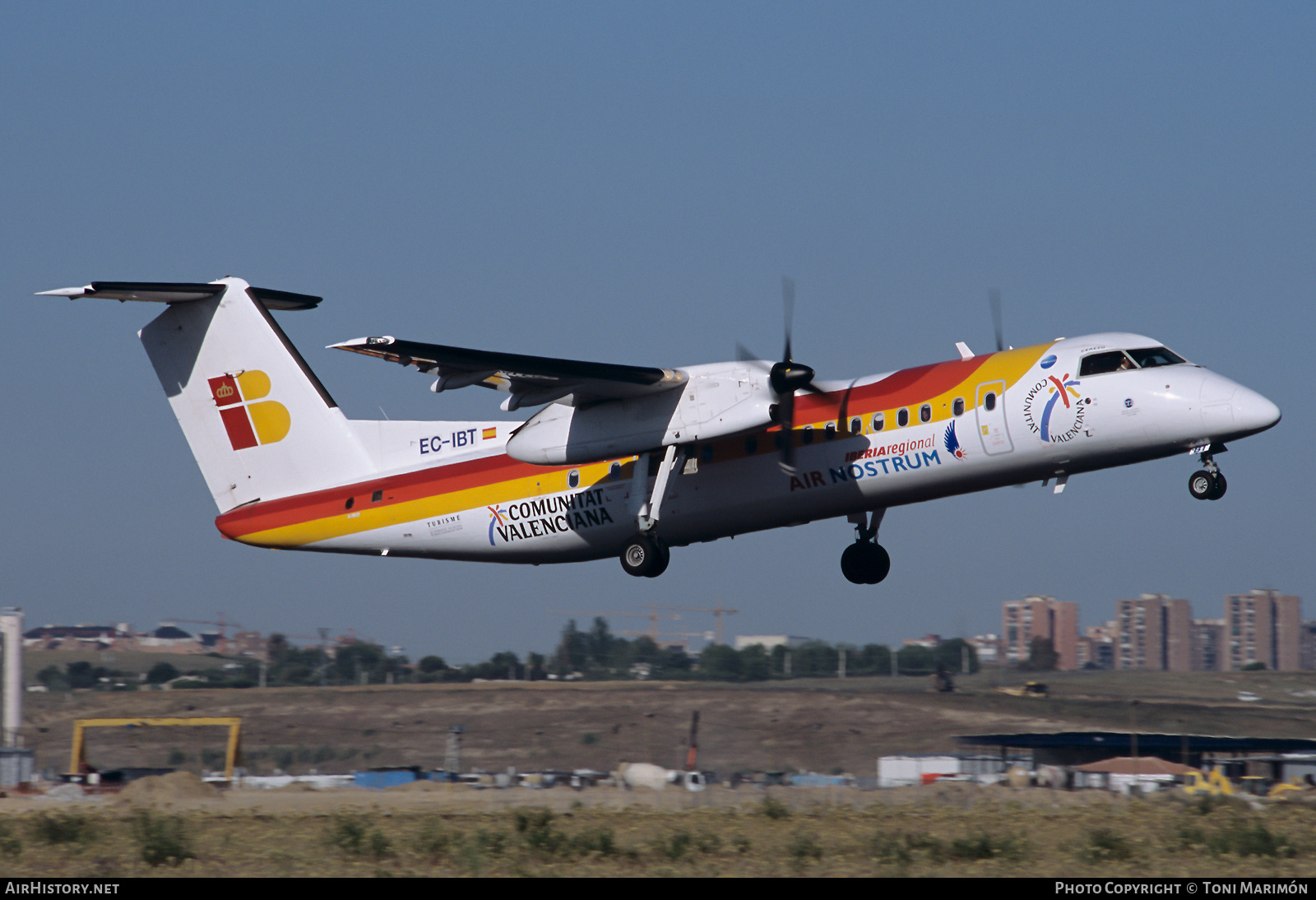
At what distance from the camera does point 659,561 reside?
17.5 metres

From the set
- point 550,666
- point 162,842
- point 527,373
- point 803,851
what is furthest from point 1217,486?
point 550,666

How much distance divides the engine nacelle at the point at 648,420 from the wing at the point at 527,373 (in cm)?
16

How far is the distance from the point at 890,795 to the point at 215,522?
10.7 meters

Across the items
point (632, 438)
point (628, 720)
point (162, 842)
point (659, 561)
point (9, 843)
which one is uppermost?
point (632, 438)

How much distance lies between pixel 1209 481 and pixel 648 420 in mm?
6685

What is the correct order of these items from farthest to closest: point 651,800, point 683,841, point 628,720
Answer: point 628,720
point 651,800
point 683,841

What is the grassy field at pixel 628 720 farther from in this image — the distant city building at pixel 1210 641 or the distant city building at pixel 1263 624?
the distant city building at pixel 1263 624

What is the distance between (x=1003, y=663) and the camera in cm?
3014

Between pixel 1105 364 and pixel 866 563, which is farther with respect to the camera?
pixel 866 563

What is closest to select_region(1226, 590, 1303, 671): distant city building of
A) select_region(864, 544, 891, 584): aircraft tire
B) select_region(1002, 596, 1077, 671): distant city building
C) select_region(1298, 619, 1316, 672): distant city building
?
select_region(1298, 619, 1316, 672): distant city building

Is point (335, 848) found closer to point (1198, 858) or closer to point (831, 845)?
point (831, 845)

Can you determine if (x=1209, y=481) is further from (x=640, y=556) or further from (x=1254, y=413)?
(x=640, y=556)

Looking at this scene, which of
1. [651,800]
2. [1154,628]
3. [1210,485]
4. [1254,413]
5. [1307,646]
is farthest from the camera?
[1154,628]
